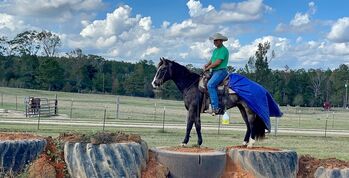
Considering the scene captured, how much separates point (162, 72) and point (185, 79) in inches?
19.4

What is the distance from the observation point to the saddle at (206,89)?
10.8 meters

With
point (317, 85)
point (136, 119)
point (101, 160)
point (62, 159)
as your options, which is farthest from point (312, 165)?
point (317, 85)

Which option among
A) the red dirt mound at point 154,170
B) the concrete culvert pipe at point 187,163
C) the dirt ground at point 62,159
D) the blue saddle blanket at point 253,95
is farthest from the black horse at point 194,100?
the red dirt mound at point 154,170

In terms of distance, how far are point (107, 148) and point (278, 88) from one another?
3666 inches

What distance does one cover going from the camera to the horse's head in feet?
36.9

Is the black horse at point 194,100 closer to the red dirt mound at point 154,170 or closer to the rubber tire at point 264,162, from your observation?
the rubber tire at point 264,162

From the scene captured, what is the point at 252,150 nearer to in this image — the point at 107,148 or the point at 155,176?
the point at 155,176

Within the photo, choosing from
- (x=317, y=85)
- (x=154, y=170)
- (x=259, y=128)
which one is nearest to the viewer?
(x=154, y=170)

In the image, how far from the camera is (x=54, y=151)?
837 centimetres

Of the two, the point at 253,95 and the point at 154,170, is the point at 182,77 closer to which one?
the point at 253,95

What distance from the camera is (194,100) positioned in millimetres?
11070

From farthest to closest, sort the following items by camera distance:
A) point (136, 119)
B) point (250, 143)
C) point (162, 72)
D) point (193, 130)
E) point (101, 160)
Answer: point (136, 119), point (193, 130), point (162, 72), point (250, 143), point (101, 160)

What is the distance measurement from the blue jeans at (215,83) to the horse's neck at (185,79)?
0.48 metres

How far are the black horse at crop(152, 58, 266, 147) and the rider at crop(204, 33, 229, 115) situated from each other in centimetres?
16
